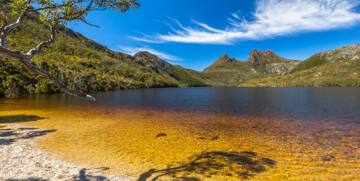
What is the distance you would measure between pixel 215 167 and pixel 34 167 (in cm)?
1211

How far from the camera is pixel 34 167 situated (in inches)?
421

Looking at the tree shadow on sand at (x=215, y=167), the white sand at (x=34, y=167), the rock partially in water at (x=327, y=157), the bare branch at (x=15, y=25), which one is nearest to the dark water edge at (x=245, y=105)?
the rock partially in water at (x=327, y=157)

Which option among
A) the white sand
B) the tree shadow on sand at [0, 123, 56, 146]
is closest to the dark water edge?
the tree shadow on sand at [0, 123, 56, 146]

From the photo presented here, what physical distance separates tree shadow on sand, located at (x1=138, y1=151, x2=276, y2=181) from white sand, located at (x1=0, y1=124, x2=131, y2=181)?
272 cm

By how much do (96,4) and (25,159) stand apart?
39.9 ft

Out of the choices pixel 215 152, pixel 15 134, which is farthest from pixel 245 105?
pixel 15 134

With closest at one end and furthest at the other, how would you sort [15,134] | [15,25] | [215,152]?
1. [15,25]
2. [215,152]
3. [15,134]

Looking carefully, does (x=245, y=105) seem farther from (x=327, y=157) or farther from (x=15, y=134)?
(x=15, y=134)

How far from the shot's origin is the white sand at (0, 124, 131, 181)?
9.56 m

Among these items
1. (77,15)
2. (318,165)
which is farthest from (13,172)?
(318,165)

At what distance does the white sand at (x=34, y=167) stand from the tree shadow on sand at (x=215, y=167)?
8.93 ft

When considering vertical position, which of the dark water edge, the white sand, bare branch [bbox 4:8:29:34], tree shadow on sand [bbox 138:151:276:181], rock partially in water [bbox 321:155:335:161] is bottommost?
tree shadow on sand [bbox 138:151:276:181]

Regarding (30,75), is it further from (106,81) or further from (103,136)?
(103,136)

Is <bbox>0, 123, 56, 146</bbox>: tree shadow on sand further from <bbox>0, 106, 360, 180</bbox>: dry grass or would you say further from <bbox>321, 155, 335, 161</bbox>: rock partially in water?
<bbox>321, 155, 335, 161</bbox>: rock partially in water
